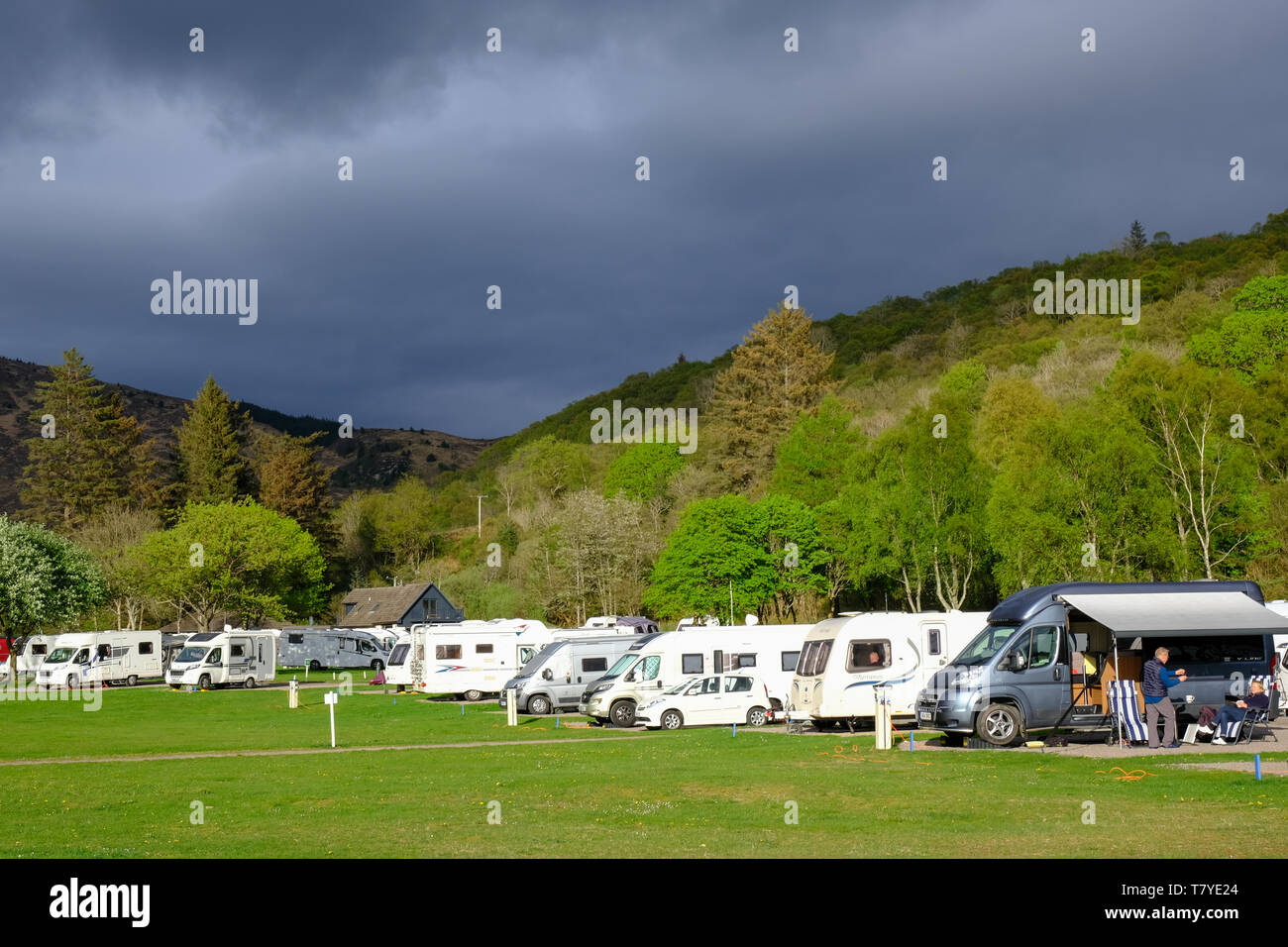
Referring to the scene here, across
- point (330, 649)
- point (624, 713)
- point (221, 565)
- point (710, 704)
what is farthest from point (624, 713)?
point (221, 565)

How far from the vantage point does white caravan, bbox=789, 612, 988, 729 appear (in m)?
26.8

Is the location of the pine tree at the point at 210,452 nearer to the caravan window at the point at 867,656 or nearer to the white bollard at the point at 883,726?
the caravan window at the point at 867,656

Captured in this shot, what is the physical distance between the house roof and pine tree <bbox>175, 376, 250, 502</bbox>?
14727mm

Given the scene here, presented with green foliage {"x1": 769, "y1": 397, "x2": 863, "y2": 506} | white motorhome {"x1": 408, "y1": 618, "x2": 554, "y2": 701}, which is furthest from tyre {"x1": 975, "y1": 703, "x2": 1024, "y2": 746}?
green foliage {"x1": 769, "y1": 397, "x2": 863, "y2": 506}

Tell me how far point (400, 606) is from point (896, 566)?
2010 inches

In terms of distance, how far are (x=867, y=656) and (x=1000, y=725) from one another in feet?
18.8

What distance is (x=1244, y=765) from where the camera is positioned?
17.5 metres

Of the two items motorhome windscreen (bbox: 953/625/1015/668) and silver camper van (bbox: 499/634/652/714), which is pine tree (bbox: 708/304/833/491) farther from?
motorhome windscreen (bbox: 953/625/1015/668)

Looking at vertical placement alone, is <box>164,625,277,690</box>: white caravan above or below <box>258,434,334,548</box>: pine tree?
below

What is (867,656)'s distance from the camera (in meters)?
27.4

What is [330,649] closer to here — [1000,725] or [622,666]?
[622,666]
